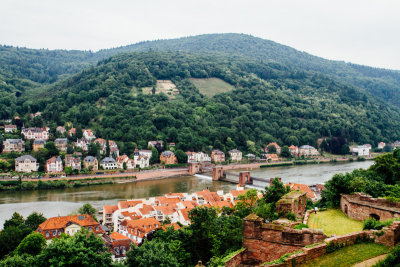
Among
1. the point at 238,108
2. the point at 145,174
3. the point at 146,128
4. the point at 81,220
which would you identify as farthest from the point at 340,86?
the point at 81,220

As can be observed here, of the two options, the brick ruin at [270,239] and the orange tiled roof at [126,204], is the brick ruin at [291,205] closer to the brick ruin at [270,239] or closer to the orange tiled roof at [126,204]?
the brick ruin at [270,239]

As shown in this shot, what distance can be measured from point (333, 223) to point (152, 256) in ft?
22.3

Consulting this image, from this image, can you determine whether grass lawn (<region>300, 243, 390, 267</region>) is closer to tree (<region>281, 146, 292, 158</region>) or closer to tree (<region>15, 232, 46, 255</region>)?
tree (<region>15, 232, 46, 255</region>)

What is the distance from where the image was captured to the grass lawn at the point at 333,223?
984cm

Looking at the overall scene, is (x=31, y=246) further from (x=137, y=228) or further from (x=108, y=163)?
(x=108, y=163)

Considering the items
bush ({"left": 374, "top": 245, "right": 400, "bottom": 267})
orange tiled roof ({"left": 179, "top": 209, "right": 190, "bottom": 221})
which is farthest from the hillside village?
bush ({"left": 374, "top": 245, "right": 400, "bottom": 267})

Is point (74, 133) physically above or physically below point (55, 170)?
above

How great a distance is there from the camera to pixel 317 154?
297 ft

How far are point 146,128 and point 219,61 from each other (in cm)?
7983

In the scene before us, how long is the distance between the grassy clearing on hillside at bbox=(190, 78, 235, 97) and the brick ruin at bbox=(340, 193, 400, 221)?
342ft

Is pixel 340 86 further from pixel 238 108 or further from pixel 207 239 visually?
pixel 207 239

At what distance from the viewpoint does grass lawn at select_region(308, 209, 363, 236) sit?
32.3ft

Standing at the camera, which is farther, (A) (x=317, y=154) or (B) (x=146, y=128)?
(A) (x=317, y=154)

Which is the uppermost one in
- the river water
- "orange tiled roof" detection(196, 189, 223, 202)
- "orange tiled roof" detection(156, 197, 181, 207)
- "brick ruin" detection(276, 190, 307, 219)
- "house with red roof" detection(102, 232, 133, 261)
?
"brick ruin" detection(276, 190, 307, 219)
